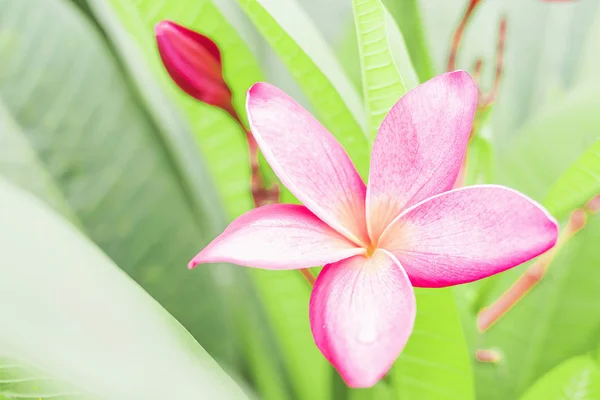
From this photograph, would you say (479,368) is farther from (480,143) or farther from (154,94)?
(154,94)

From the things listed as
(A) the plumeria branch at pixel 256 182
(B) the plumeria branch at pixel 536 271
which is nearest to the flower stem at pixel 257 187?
(A) the plumeria branch at pixel 256 182

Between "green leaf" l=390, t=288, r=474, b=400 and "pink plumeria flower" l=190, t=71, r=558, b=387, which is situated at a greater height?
"pink plumeria flower" l=190, t=71, r=558, b=387

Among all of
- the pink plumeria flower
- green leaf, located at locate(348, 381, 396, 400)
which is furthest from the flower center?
green leaf, located at locate(348, 381, 396, 400)

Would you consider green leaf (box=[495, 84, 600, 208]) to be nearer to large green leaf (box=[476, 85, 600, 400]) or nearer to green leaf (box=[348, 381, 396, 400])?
large green leaf (box=[476, 85, 600, 400])

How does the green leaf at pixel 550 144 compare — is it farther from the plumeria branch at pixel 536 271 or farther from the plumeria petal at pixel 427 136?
the plumeria petal at pixel 427 136

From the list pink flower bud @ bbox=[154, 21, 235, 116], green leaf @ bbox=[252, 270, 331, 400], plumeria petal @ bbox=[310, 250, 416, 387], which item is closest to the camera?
plumeria petal @ bbox=[310, 250, 416, 387]

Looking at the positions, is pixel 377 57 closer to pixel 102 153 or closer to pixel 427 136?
pixel 427 136

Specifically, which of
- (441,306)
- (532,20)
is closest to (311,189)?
(441,306)

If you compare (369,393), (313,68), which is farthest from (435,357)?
(313,68)
